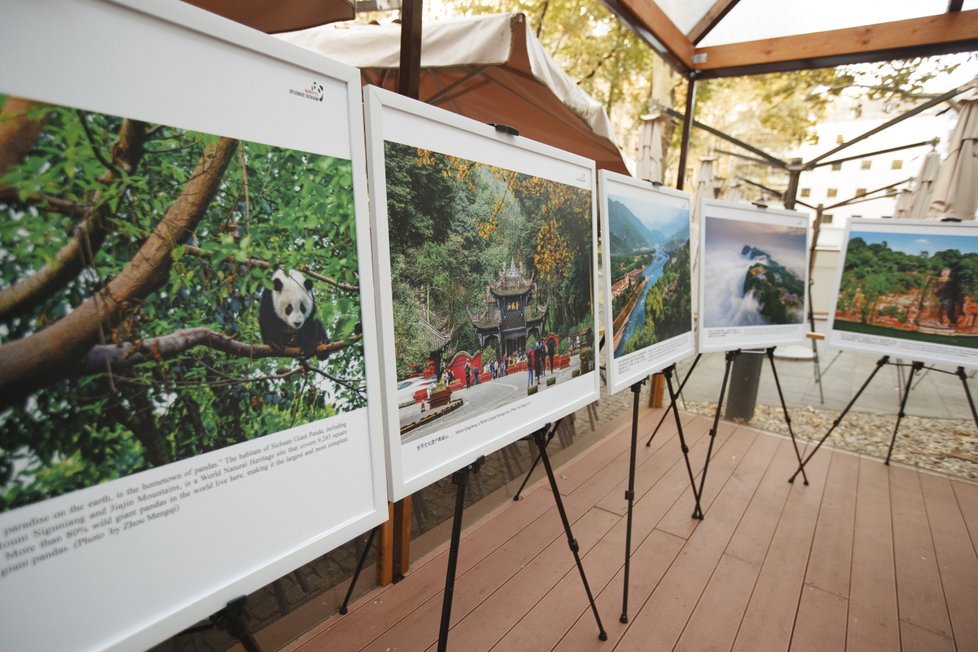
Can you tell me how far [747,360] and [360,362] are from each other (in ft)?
13.4

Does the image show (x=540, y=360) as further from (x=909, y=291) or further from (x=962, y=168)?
(x=962, y=168)

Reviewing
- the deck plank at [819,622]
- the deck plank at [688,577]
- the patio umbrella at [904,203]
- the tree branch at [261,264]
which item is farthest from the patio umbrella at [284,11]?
the patio umbrella at [904,203]

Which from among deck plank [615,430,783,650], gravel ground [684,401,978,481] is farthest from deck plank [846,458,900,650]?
gravel ground [684,401,978,481]

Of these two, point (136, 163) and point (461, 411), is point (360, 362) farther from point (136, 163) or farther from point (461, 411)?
point (136, 163)

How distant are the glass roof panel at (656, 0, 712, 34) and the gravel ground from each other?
331cm

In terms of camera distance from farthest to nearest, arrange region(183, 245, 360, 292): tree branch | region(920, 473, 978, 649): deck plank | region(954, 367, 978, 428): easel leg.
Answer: region(954, 367, 978, 428): easel leg → region(920, 473, 978, 649): deck plank → region(183, 245, 360, 292): tree branch

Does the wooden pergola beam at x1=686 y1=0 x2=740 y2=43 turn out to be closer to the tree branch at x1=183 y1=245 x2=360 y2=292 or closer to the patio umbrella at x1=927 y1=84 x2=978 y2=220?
the patio umbrella at x1=927 y1=84 x2=978 y2=220

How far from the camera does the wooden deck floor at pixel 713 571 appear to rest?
1.86 meters

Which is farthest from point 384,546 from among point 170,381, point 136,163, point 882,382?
point 882,382

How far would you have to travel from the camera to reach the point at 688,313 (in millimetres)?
2408

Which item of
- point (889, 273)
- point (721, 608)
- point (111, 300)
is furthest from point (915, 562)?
point (111, 300)

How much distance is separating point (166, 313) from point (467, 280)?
701mm

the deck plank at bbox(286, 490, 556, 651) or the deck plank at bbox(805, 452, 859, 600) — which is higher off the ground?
the deck plank at bbox(286, 490, 556, 651)

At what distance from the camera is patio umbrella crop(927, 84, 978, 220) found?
3654 millimetres
